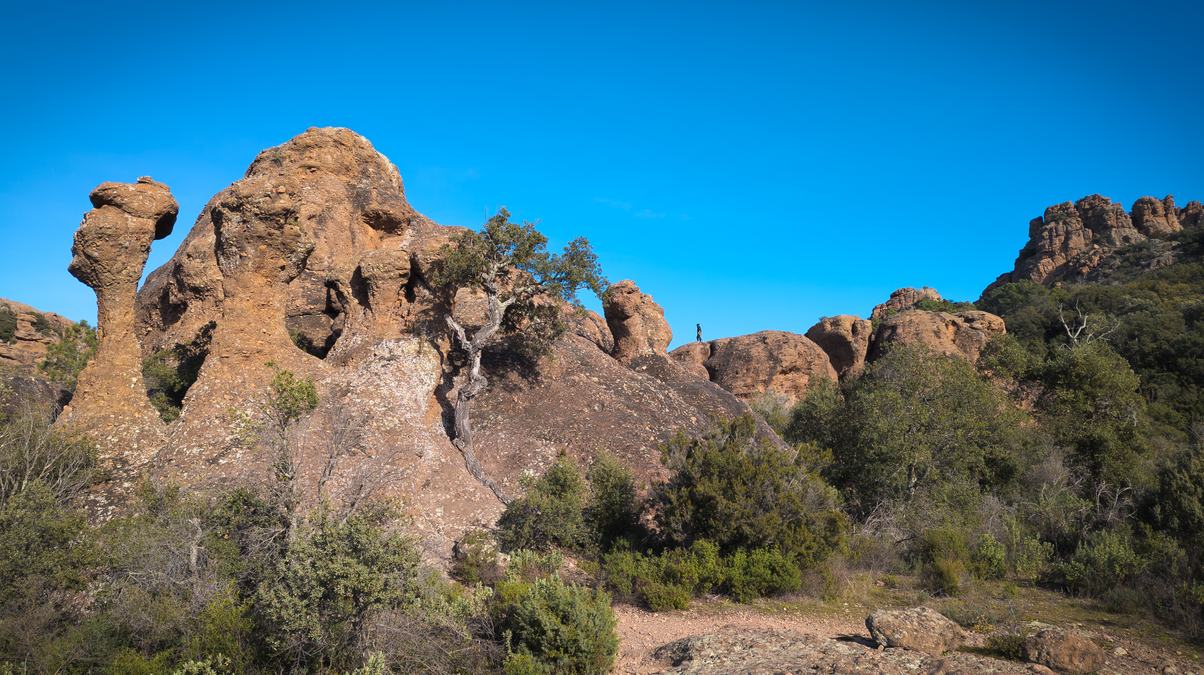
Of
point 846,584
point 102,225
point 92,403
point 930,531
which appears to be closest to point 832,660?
point 846,584

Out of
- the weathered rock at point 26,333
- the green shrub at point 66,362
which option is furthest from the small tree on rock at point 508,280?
the weathered rock at point 26,333

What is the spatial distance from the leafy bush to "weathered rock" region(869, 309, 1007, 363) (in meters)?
24.2

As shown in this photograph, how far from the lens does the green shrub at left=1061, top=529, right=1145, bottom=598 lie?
11727 mm

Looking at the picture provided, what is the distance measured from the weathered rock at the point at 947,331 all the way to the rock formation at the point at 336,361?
16.3 metres

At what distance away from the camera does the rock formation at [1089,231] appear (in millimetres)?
59312

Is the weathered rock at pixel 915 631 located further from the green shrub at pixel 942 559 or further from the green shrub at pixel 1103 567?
the green shrub at pixel 1103 567

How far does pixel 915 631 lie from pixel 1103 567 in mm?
6463

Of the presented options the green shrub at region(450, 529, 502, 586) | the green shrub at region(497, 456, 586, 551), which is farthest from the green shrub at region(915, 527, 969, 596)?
the green shrub at region(450, 529, 502, 586)

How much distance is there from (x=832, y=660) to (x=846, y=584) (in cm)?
476

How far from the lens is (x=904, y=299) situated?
62.2 meters

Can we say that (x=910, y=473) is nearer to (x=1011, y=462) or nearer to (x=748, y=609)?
(x=1011, y=462)

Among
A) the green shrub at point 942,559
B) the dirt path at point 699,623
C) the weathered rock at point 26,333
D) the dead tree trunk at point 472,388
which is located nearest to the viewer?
the dirt path at point 699,623

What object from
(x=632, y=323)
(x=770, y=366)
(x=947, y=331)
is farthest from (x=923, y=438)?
(x=947, y=331)

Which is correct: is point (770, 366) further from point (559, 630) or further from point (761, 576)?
point (559, 630)
